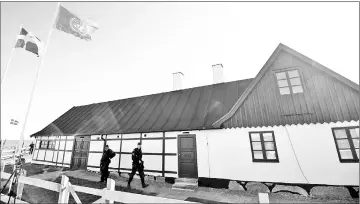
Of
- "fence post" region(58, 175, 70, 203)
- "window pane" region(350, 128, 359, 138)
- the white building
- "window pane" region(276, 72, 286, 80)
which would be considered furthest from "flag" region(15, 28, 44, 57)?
"window pane" region(350, 128, 359, 138)

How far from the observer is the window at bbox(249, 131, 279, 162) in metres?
7.58

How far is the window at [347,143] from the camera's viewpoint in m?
6.55

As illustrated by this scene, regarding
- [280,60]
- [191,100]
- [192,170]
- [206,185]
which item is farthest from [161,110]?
[280,60]

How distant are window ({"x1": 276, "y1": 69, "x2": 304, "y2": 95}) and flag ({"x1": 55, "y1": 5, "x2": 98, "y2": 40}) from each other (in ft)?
30.4

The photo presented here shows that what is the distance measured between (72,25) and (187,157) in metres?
8.30

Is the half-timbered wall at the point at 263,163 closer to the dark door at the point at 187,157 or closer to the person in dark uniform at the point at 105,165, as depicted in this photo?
the dark door at the point at 187,157

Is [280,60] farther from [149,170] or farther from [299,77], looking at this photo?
[149,170]

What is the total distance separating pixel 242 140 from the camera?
26.6 ft

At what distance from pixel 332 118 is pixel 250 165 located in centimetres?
375

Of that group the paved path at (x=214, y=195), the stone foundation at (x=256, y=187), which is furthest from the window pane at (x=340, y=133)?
the stone foundation at (x=256, y=187)

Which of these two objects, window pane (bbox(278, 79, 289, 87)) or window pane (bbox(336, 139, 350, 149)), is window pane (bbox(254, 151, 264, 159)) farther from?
window pane (bbox(278, 79, 289, 87))

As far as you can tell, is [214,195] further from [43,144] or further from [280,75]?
[43,144]

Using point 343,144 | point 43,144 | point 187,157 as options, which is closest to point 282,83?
point 343,144

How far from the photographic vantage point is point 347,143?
6.70 meters
